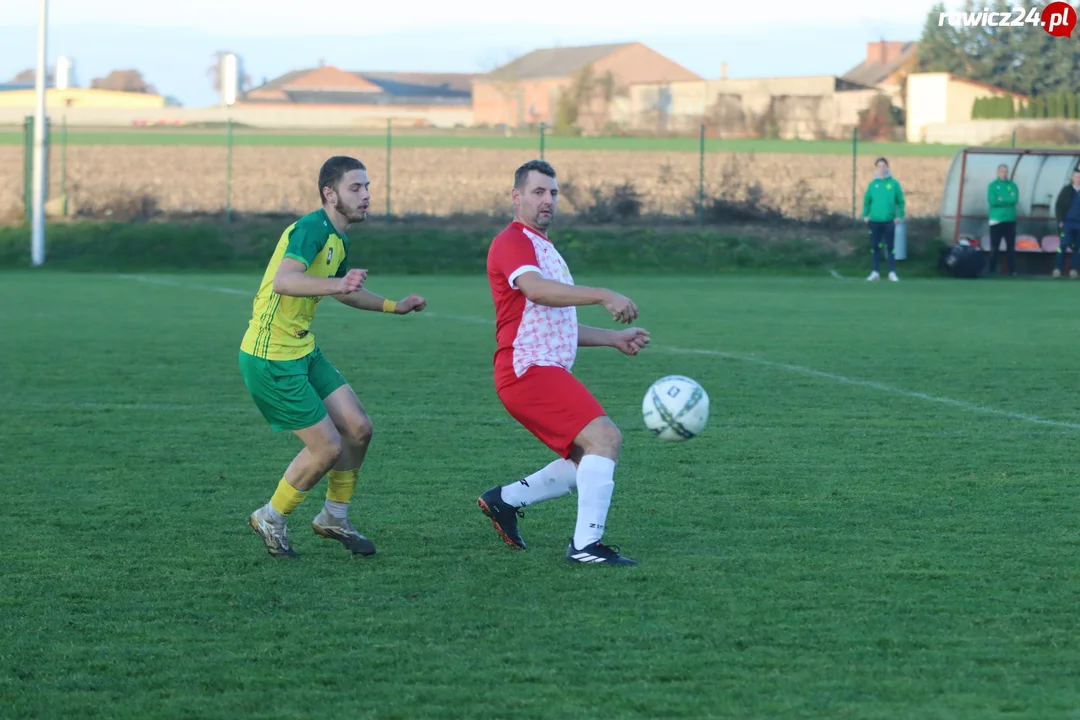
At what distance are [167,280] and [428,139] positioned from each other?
36.8m

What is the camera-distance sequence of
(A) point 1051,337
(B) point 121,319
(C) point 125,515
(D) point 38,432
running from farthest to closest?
(B) point 121,319
(A) point 1051,337
(D) point 38,432
(C) point 125,515

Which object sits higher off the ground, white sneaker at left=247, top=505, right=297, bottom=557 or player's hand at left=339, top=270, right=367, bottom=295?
player's hand at left=339, top=270, right=367, bottom=295

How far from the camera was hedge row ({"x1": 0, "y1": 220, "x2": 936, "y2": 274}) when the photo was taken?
26.5 metres

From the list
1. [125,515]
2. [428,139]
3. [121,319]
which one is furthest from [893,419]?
[428,139]

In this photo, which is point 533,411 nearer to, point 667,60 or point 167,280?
point 167,280

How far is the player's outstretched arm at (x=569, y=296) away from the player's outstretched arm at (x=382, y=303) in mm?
503

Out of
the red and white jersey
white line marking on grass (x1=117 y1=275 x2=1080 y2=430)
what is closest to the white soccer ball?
the red and white jersey

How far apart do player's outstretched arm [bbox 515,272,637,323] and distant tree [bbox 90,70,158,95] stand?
498ft

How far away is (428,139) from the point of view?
5991 centimetres

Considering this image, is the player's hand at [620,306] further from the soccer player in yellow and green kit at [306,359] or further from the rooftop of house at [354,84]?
the rooftop of house at [354,84]

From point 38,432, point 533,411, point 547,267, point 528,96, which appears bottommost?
point 38,432

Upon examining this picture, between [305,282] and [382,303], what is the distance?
663 millimetres

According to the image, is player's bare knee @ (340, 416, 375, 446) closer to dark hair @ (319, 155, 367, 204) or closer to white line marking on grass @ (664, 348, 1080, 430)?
dark hair @ (319, 155, 367, 204)

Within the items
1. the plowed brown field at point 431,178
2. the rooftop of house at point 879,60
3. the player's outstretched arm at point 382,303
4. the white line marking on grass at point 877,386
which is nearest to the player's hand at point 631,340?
the player's outstretched arm at point 382,303
